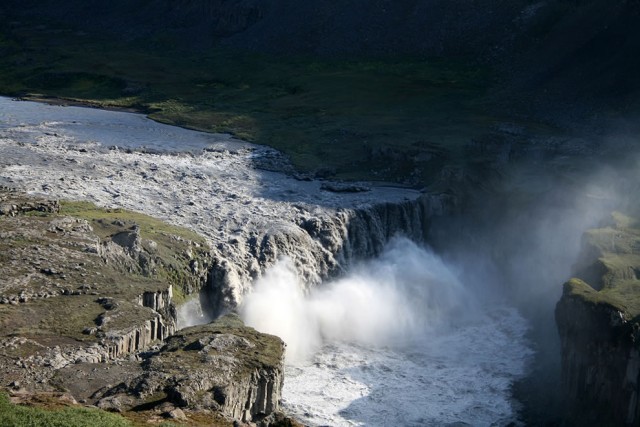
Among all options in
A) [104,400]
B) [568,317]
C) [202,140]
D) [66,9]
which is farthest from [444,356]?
[66,9]

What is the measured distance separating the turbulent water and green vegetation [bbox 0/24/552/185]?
15727 mm

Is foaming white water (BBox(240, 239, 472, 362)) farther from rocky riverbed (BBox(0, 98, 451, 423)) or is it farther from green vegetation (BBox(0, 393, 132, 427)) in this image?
green vegetation (BBox(0, 393, 132, 427))

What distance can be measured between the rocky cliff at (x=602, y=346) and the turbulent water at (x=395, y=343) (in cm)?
507

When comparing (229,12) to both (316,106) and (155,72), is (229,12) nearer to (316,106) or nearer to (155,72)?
(155,72)

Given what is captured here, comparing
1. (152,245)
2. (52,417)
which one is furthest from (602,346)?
(52,417)

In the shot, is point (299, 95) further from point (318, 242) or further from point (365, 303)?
point (365, 303)

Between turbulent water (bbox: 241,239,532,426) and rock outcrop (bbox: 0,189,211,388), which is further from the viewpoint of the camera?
turbulent water (bbox: 241,239,532,426)

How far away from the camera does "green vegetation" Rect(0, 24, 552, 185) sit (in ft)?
304

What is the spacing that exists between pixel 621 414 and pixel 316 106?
2657 inches

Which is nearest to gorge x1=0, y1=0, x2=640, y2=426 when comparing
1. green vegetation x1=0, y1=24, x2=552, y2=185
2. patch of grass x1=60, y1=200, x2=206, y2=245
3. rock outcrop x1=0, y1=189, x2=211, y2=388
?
rock outcrop x1=0, y1=189, x2=211, y2=388

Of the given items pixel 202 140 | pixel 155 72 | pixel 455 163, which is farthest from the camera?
pixel 155 72

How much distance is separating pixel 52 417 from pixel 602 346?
2938 centimetres

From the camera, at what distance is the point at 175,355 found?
151 ft

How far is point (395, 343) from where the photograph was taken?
67.2 meters
